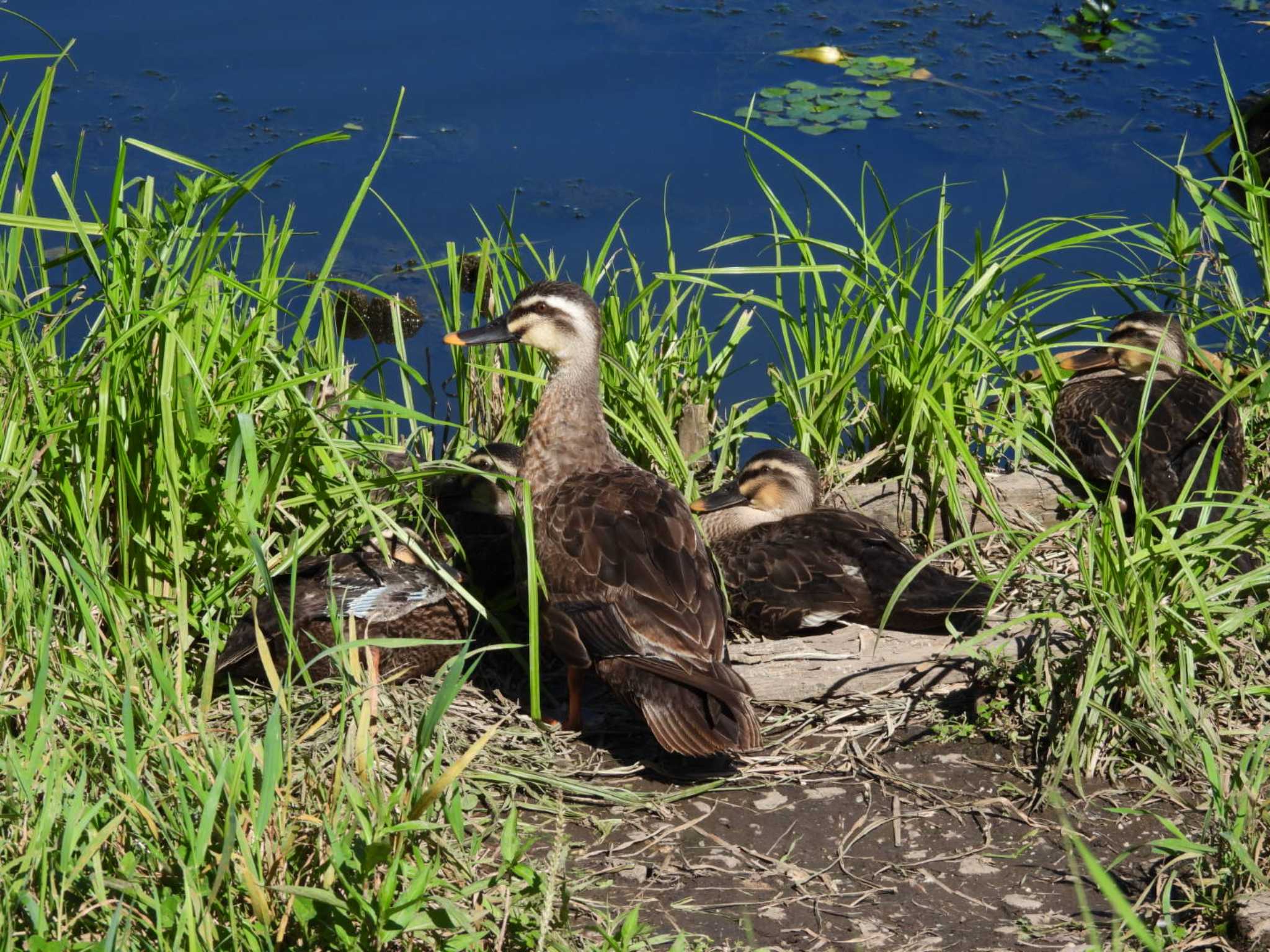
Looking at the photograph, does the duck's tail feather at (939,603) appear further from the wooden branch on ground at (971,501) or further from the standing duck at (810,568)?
the wooden branch on ground at (971,501)

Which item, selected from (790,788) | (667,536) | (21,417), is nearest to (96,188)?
(21,417)

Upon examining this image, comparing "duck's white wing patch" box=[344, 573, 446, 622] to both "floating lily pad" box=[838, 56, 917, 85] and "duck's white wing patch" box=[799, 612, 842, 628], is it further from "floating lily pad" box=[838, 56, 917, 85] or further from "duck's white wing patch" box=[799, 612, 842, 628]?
"floating lily pad" box=[838, 56, 917, 85]

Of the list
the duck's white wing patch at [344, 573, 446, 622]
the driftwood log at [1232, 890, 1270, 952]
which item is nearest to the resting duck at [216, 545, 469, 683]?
the duck's white wing patch at [344, 573, 446, 622]

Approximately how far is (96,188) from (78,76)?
1421 mm

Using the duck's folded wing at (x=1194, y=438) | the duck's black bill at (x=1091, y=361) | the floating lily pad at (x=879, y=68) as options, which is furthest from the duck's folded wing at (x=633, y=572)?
the floating lily pad at (x=879, y=68)

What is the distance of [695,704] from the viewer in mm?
4117

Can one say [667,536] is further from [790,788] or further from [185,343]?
[185,343]

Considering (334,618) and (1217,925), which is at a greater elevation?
(334,618)

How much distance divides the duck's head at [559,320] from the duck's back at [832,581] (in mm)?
896

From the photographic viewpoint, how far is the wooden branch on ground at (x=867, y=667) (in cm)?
449

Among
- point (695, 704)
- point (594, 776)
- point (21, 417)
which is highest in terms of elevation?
point (21, 417)

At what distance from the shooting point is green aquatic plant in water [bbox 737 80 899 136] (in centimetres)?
855

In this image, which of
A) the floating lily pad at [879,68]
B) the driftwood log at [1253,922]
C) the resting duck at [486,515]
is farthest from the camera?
the floating lily pad at [879,68]

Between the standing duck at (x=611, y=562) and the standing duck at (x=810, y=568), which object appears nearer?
the standing duck at (x=611, y=562)
